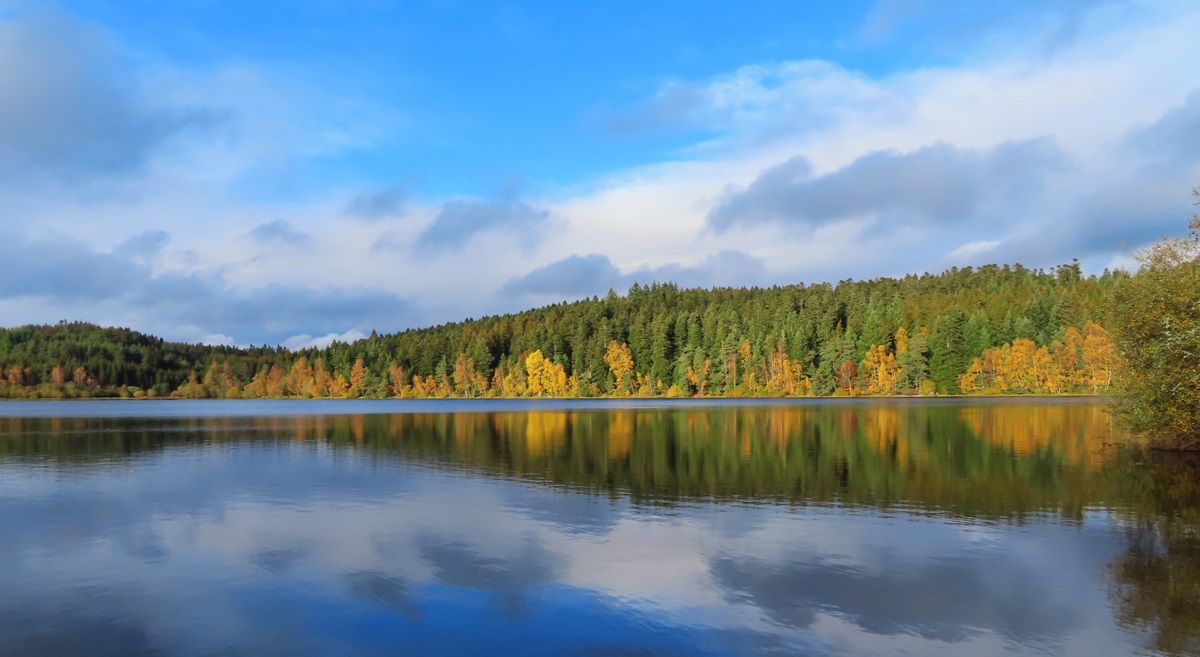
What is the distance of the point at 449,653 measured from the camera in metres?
15.7

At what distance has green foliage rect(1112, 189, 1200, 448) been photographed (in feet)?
125

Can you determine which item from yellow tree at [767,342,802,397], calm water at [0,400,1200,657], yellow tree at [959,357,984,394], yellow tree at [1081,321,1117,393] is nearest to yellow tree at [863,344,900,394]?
yellow tree at [959,357,984,394]

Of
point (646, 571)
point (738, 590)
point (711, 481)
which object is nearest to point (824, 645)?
point (738, 590)

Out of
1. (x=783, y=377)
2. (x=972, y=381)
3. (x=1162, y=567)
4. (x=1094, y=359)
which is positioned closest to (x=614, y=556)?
(x=1162, y=567)

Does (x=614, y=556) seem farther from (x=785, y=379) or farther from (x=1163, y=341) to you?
(x=785, y=379)

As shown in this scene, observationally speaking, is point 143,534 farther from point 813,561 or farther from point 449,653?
point 813,561

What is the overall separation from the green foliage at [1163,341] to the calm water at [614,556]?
3.18m

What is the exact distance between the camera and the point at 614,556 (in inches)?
907

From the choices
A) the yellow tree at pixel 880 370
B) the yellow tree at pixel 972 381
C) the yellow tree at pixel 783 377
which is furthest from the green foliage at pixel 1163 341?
the yellow tree at pixel 783 377

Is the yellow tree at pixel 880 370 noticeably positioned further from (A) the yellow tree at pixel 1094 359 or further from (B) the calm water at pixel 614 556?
(B) the calm water at pixel 614 556

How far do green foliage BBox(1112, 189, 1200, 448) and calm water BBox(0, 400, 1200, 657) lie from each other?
318 centimetres

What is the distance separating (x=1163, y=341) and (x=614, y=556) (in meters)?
33.9

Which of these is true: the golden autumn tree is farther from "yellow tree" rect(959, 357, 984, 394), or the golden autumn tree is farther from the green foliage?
the green foliage

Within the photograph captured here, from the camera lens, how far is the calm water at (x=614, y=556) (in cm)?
1655
